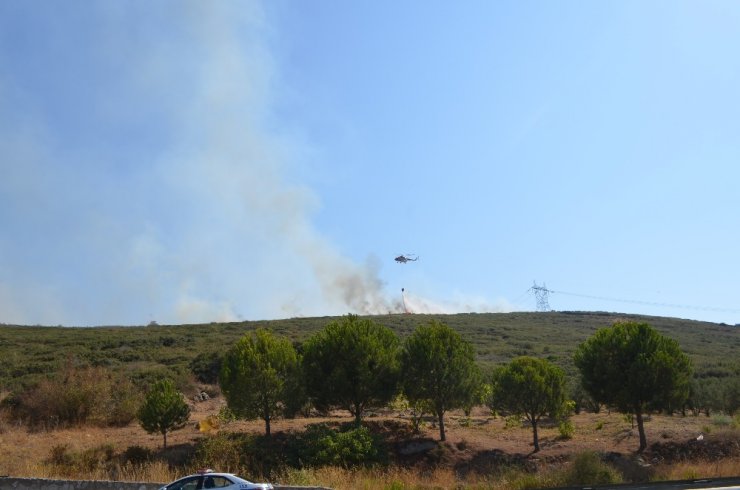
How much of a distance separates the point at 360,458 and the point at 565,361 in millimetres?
39607

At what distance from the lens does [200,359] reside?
57.2 metres

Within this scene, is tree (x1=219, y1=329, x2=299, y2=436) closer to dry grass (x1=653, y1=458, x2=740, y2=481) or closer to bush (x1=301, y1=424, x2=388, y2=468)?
bush (x1=301, y1=424, x2=388, y2=468)

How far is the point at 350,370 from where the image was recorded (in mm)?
35062

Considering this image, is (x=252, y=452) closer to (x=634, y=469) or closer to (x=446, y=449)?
(x=446, y=449)

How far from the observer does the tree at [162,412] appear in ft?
106

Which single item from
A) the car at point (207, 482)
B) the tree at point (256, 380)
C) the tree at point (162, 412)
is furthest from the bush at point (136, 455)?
the car at point (207, 482)

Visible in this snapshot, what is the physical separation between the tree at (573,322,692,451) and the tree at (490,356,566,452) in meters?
1.85

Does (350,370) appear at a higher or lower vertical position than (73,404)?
higher

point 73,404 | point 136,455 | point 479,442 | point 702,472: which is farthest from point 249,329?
point 702,472

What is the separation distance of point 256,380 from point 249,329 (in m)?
52.7

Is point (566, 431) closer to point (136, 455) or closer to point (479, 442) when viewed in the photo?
point (479, 442)

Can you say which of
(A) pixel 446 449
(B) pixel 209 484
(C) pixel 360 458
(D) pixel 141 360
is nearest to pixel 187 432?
(C) pixel 360 458

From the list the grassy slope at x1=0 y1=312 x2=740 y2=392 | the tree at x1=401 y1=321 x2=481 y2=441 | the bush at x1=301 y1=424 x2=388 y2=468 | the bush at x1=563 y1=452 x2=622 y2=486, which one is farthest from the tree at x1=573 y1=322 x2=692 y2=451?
the grassy slope at x1=0 y1=312 x2=740 y2=392

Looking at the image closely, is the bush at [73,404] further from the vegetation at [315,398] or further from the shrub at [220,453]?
the shrub at [220,453]
